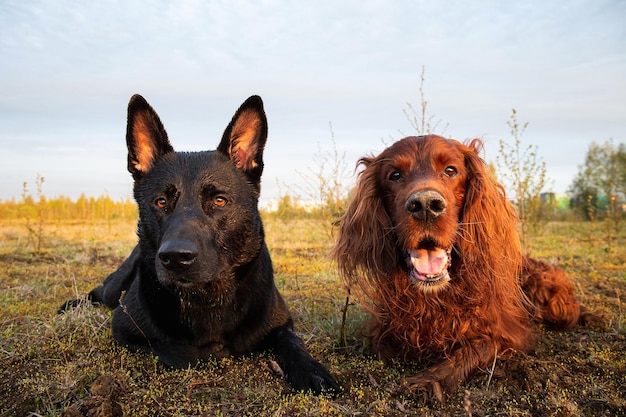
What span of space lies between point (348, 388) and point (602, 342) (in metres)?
2.14

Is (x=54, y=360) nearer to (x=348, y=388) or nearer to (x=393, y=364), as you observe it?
A: (x=348, y=388)

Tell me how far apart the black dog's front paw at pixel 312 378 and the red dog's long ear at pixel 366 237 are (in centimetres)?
75

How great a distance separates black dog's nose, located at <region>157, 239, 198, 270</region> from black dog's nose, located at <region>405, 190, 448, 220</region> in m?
1.20

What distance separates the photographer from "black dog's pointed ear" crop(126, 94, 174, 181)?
3.07 metres

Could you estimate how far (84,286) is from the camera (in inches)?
223

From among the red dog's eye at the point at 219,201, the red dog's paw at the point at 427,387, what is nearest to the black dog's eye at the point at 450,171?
the red dog's paw at the point at 427,387

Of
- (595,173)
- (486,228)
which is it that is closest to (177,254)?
(486,228)

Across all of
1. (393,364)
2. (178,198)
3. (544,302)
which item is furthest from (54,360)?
(544,302)

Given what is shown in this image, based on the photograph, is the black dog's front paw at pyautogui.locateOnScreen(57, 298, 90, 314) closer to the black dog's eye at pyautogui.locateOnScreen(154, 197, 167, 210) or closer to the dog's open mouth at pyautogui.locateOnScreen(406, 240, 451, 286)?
the black dog's eye at pyautogui.locateOnScreen(154, 197, 167, 210)

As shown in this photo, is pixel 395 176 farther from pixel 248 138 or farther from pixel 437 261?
pixel 248 138

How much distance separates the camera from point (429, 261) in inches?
109

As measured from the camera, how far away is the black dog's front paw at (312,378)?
8.14 feet

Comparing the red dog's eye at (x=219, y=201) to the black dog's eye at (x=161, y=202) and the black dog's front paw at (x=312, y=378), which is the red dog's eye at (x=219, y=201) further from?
the black dog's front paw at (x=312, y=378)

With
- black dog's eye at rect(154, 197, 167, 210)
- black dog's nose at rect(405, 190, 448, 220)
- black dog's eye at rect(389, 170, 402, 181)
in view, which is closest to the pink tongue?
black dog's nose at rect(405, 190, 448, 220)
